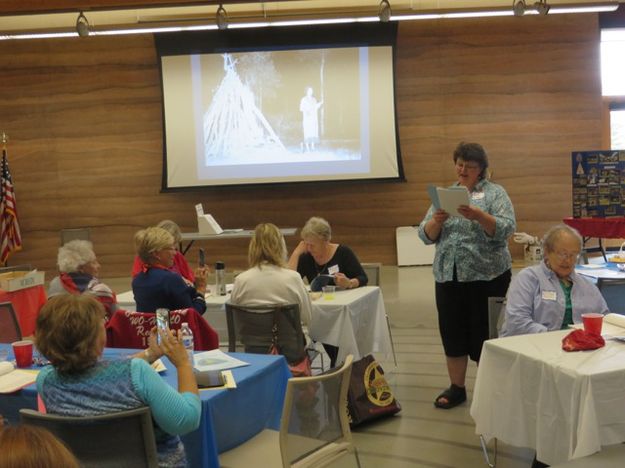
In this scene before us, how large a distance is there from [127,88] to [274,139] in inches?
91.7

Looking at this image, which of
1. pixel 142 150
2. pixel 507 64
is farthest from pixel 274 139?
pixel 507 64

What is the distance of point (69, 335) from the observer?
6.57 feet

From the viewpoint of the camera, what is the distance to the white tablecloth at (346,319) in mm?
4188

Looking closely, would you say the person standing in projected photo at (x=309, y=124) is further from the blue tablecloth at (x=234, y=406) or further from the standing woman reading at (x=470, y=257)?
the blue tablecloth at (x=234, y=406)

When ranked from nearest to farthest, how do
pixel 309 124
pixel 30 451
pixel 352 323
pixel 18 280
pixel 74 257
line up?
pixel 30 451
pixel 352 323
pixel 74 257
pixel 18 280
pixel 309 124

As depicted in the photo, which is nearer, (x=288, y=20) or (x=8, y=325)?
(x=8, y=325)

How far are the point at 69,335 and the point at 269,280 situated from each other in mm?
1938

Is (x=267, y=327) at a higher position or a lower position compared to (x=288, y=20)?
lower

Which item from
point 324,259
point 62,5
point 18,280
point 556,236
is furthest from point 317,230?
point 62,5

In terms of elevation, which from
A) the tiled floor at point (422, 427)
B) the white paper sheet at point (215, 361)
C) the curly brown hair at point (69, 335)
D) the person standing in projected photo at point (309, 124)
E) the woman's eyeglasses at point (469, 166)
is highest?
the person standing in projected photo at point (309, 124)

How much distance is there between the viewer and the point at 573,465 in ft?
7.29

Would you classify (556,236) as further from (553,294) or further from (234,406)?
(234,406)

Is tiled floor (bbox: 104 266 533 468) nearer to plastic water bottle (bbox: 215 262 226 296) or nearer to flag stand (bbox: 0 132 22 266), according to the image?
plastic water bottle (bbox: 215 262 226 296)

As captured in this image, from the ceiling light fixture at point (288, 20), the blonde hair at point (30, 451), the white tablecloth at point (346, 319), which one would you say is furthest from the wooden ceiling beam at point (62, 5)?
the blonde hair at point (30, 451)
